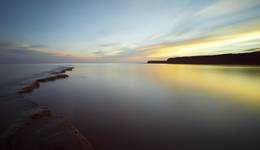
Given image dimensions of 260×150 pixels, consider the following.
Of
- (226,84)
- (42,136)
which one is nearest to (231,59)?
(226,84)

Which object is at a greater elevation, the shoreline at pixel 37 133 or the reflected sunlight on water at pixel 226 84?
the shoreline at pixel 37 133

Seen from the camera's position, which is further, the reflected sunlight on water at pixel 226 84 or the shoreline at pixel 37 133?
the reflected sunlight on water at pixel 226 84

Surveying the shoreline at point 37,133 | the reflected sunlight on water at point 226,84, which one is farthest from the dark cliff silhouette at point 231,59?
the shoreline at point 37,133

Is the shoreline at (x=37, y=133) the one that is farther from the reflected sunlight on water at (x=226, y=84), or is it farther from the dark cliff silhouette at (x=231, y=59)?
the dark cliff silhouette at (x=231, y=59)

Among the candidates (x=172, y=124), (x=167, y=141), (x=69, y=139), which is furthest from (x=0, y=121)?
(x=172, y=124)

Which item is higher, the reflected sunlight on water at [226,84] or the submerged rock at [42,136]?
the submerged rock at [42,136]

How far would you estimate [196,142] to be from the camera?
4352mm

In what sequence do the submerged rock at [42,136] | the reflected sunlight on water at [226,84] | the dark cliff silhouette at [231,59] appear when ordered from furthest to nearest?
the dark cliff silhouette at [231,59] → the reflected sunlight on water at [226,84] → the submerged rock at [42,136]

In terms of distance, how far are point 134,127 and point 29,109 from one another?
506 centimetres

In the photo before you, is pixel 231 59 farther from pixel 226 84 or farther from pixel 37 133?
pixel 37 133

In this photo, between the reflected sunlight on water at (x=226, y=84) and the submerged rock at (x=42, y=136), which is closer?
the submerged rock at (x=42, y=136)

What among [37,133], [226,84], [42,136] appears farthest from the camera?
[226,84]

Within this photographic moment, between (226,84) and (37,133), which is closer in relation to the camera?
(37,133)

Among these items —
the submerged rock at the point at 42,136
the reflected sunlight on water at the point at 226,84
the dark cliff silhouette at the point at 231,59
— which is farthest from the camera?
the dark cliff silhouette at the point at 231,59
